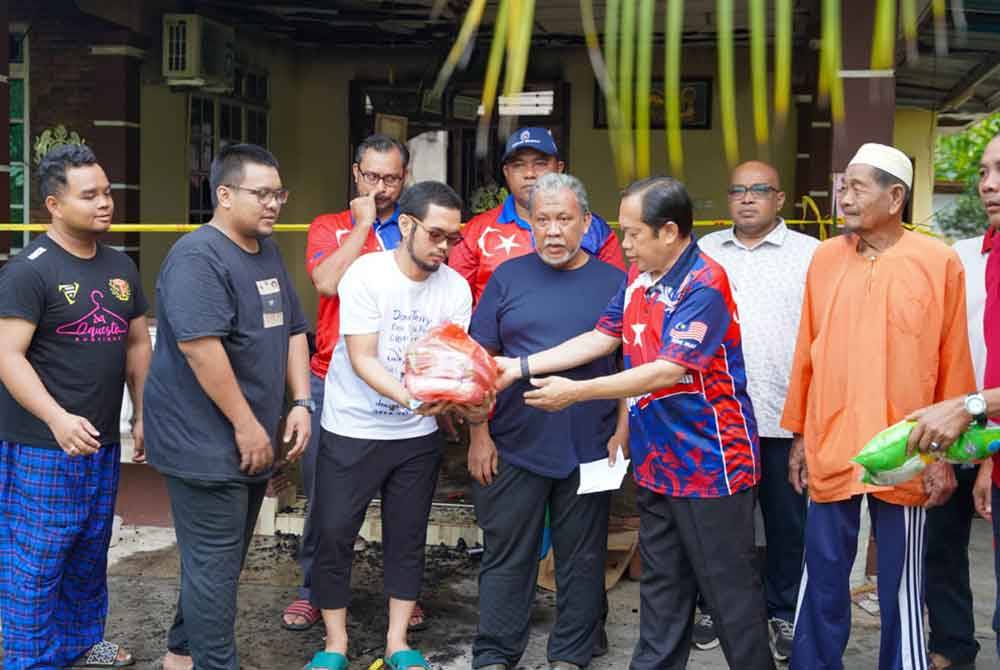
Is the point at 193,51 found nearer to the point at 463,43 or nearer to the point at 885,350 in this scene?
the point at 885,350

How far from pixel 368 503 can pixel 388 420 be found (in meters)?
0.34

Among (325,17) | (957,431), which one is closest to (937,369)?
(957,431)

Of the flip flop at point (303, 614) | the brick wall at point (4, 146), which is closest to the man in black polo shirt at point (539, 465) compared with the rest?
the flip flop at point (303, 614)

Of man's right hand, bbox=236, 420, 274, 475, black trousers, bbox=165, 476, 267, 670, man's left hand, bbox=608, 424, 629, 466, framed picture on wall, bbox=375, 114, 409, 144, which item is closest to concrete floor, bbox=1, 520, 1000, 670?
black trousers, bbox=165, 476, 267, 670

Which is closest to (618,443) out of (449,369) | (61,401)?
(449,369)

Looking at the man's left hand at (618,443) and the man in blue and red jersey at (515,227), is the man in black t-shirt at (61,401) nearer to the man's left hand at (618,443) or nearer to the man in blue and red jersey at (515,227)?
the man in blue and red jersey at (515,227)

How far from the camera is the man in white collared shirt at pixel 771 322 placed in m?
4.13

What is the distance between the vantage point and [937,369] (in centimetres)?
331

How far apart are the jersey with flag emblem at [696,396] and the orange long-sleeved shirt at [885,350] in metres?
0.26

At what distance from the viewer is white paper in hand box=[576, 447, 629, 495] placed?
12.7ft

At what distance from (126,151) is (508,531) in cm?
552

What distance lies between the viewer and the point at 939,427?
9.70 ft

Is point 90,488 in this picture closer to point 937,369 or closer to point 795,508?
point 795,508

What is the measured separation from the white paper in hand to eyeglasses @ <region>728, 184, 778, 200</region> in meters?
1.08
